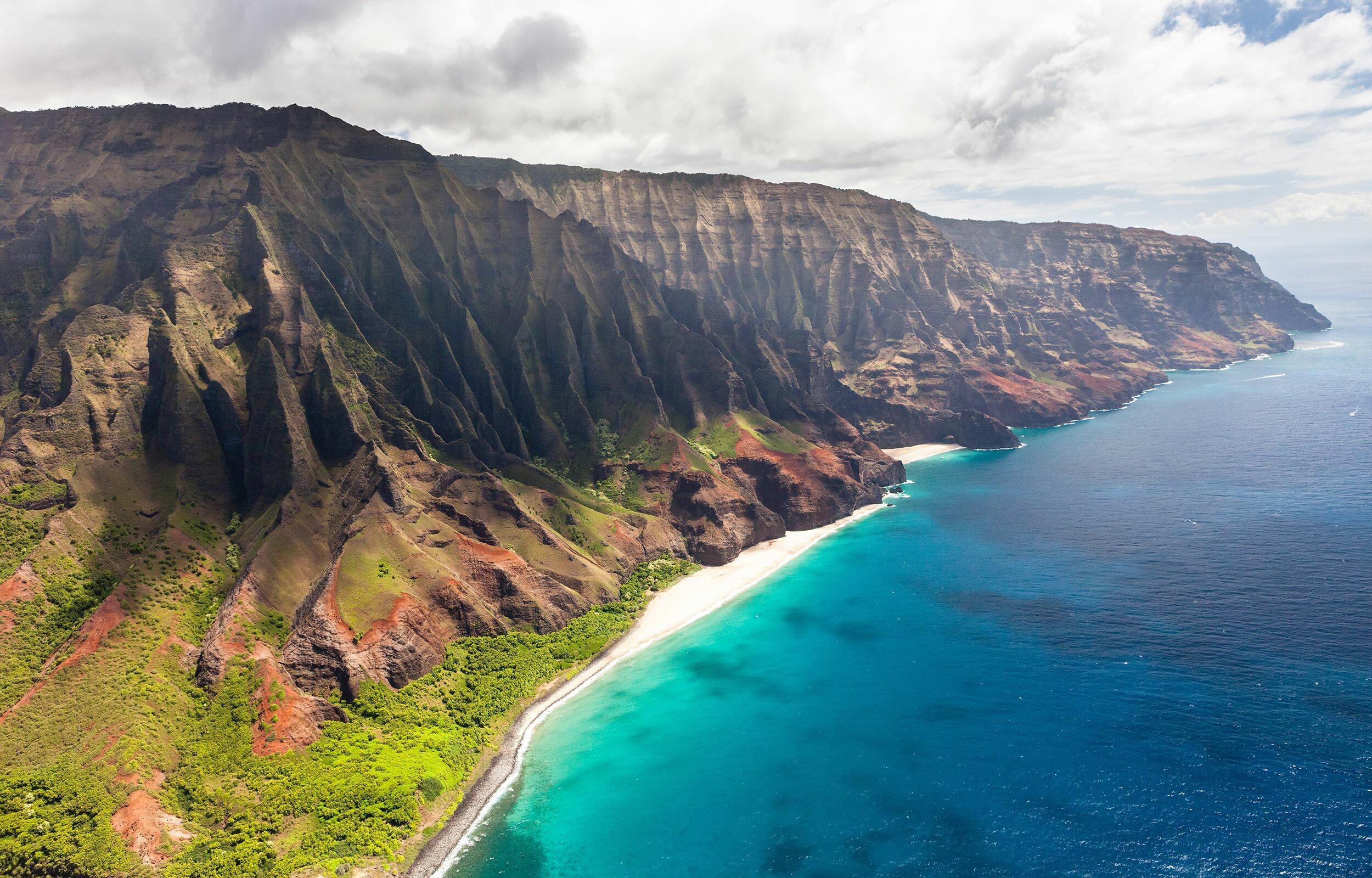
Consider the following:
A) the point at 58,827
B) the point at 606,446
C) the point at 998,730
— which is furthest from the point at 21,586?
the point at 998,730

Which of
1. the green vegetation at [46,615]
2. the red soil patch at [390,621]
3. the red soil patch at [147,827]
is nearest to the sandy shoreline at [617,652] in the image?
the red soil patch at [390,621]

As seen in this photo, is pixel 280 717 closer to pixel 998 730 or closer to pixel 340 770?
pixel 340 770

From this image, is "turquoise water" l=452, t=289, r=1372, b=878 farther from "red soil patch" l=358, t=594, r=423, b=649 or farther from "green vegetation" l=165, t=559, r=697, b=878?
"red soil patch" l=358, t=594, r=423, b=649

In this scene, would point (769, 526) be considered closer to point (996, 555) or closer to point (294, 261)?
point (996, 555)

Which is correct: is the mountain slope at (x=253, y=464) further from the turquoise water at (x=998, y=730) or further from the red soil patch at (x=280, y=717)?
the turquoise water at (x=998, y=730)

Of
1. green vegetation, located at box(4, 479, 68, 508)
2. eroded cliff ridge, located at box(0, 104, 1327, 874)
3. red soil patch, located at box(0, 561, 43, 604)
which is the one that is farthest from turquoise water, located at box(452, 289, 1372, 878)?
green vegetation, located at box(4, 479, 68, 508)

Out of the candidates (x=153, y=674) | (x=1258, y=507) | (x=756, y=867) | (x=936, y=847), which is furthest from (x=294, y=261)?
(x=1258, y=507)
